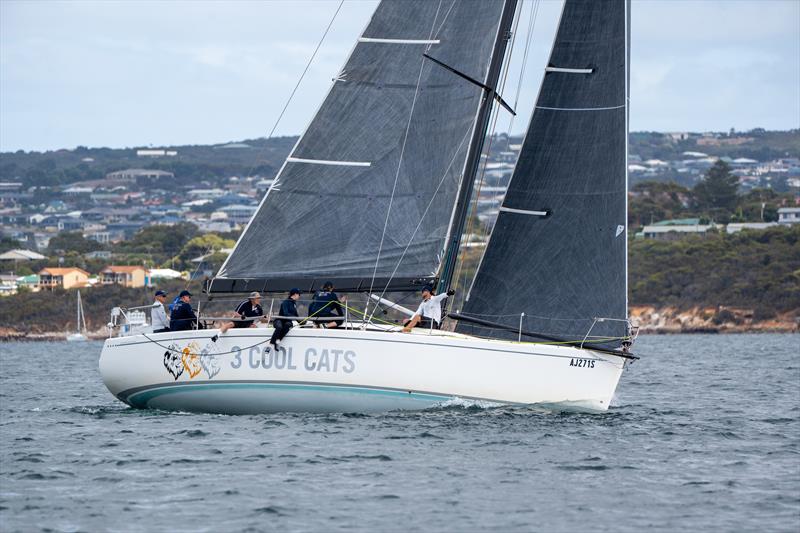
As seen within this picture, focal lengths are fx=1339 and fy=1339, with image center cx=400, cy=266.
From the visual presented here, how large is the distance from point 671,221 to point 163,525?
108639mm

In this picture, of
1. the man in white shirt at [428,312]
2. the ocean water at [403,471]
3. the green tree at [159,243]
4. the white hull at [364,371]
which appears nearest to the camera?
the ocean water at [403,471]

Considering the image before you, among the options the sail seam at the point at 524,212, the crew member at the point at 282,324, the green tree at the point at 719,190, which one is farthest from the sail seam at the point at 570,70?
the green tree at the point at 719,190

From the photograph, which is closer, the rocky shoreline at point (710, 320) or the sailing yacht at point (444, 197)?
the sailing yacht at point (444, 197)

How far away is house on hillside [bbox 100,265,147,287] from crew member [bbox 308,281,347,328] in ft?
295

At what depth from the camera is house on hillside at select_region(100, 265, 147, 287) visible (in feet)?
350

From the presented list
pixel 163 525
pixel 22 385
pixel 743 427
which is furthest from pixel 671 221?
pixel 163 525

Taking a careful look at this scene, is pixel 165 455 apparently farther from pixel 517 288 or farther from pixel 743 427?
pixel 743 427

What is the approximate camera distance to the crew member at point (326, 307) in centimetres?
1773

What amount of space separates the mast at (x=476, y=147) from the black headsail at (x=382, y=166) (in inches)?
4.2

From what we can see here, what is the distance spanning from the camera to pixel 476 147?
18219 millimetres

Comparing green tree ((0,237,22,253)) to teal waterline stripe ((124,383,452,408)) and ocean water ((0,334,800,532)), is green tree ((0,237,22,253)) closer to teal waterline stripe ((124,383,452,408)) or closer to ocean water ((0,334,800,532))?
ocean water ((0,334,800,532))

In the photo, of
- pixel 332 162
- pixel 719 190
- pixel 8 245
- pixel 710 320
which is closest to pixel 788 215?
pixel 719 190

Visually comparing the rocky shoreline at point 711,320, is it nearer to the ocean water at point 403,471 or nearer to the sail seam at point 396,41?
the sail seam at point 396,41

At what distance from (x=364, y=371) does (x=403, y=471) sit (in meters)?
3.49
